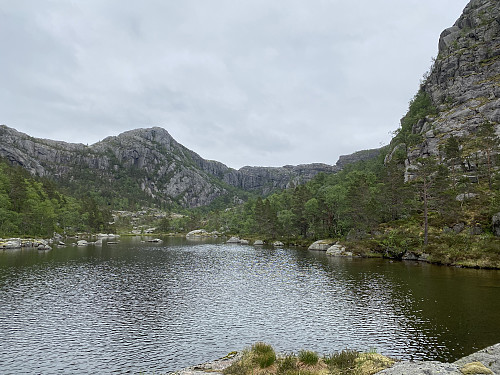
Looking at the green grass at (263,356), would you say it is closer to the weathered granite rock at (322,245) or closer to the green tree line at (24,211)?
the weathered granite rock at (322,245)

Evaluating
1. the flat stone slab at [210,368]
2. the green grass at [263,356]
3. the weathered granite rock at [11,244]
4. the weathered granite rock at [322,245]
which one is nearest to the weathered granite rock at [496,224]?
the weathered granite rock at [322,245]

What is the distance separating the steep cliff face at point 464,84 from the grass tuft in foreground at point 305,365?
111 metres

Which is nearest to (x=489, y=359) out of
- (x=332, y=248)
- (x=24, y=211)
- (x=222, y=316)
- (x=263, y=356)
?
(x=263, y=356)

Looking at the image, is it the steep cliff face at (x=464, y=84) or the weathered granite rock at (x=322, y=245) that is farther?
the steep cliff face at (x=464, y=84)

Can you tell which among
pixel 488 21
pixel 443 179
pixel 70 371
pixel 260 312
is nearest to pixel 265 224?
pixel 443 179

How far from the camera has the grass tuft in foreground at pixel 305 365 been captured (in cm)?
1698

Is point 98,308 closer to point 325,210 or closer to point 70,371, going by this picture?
point 70,371

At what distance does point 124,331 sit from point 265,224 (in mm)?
117798

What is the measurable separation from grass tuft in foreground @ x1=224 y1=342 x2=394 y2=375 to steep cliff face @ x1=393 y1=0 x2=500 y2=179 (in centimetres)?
11062

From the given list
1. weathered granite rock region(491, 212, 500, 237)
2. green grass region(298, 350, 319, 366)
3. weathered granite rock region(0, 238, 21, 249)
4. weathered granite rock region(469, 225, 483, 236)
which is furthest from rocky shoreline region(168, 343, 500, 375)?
weathered granite rock region(0, 238, 21, 249)

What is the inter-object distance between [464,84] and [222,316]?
167366 mm

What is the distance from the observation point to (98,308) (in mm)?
36000

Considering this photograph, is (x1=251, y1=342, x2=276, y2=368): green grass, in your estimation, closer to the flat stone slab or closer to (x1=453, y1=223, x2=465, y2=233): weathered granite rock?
the flat stone slab

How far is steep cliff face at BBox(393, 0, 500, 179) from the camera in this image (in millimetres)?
124375
